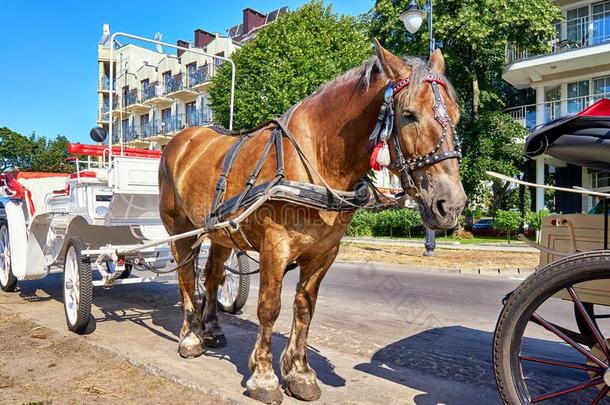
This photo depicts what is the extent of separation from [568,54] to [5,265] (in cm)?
2229

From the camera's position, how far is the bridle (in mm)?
2602

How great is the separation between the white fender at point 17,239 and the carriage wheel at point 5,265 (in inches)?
19.3

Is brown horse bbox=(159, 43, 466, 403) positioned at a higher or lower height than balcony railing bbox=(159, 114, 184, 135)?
lower

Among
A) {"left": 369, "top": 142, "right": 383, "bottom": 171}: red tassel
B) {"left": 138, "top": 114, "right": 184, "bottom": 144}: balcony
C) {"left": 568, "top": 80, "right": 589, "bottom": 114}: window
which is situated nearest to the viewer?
{"left": 369, "top": 142, "right": 383, "bottom": 171}: red tassel

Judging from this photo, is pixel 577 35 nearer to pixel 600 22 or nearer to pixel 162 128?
pixel 600 22

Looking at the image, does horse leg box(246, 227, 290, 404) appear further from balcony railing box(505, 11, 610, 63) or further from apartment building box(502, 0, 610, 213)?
balcony railing box(505, 11, 610, 63)

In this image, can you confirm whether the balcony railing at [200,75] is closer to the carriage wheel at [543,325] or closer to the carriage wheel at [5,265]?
the carriage wheel at [5,265]

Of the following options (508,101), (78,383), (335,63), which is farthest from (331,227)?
(508,101)

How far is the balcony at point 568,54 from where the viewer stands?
2075 centimetres

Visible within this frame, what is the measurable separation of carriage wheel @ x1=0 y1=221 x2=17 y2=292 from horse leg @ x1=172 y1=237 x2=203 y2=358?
400 centimetres

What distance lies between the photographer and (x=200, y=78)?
41.6 metres

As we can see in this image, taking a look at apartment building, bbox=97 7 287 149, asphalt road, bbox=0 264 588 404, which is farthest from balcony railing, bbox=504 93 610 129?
apartment building, bbox=97 7 287 149

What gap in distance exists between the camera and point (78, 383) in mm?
3770

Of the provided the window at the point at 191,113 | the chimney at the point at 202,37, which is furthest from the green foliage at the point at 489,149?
the chimney at the point at 202,37
